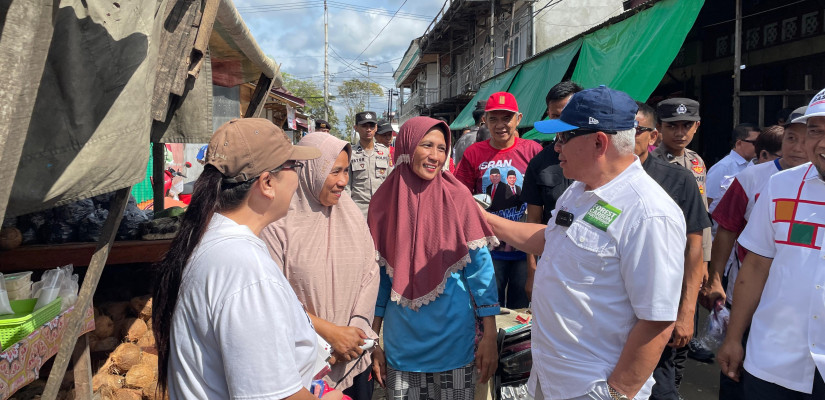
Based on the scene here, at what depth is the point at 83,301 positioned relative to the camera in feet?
7.54

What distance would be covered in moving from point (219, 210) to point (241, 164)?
151mm

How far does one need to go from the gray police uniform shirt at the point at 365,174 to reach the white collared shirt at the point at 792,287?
13.3 ft

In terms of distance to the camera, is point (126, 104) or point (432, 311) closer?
point (126, 104)

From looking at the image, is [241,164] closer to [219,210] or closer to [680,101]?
[219,210]

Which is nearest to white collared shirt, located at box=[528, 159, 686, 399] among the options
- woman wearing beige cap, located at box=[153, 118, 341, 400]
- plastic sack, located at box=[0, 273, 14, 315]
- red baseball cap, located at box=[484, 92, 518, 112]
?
woman wearing beige cap, located at box=[153, 118, 341, 400]

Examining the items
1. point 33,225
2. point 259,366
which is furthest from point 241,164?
point 33,225

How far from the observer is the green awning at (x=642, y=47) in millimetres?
5938

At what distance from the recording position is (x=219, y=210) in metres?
1.49

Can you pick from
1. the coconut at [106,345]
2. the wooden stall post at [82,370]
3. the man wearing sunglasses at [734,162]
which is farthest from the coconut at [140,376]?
the man wearing sunglasses at [734,162]

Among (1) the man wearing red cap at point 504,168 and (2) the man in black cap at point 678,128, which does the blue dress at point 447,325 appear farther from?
(2) the man in black cap at point 678,128

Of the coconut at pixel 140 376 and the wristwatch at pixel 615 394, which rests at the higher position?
the wristwatch at pixel 615 394

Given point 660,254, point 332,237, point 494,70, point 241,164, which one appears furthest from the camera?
point 494,70

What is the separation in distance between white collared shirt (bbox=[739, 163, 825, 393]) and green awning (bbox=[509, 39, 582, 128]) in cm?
716

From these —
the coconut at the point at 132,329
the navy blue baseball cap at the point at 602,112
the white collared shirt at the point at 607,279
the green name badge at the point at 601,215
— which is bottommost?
the coconut at the point at 132,329
